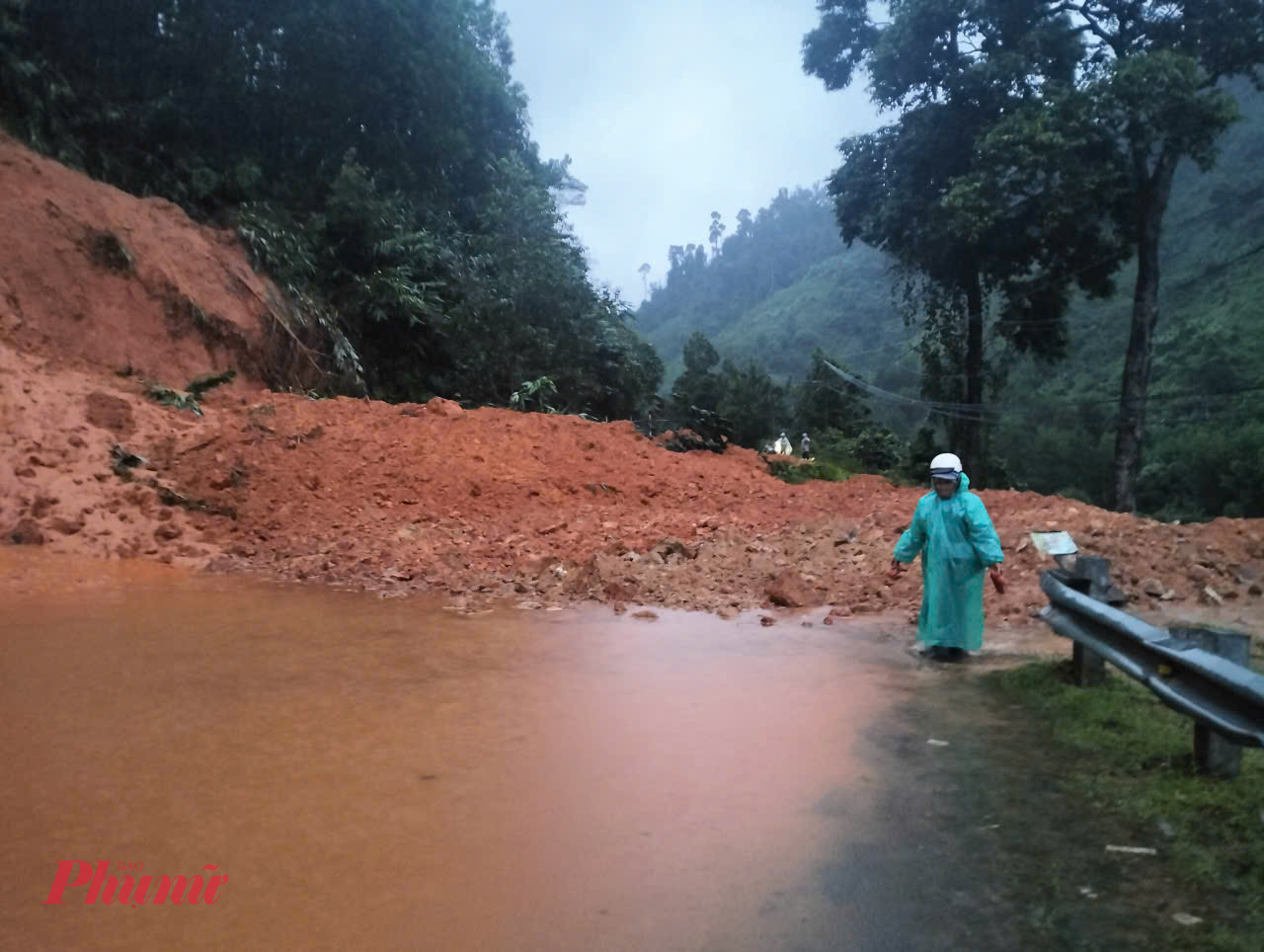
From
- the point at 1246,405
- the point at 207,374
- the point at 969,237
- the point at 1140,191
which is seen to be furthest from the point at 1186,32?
the point at 207,374

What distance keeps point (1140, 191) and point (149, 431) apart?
19.1 meters

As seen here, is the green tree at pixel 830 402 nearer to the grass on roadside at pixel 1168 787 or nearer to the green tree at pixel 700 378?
the green tree at pixel 700 378

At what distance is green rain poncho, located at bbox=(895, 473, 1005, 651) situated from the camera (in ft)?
20.5

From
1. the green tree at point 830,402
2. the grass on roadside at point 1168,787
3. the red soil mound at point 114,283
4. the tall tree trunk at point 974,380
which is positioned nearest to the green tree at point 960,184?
the tall tree trunk at point 974,380

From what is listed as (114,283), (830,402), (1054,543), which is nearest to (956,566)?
(1054,543)

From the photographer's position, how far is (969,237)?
19.2 meters

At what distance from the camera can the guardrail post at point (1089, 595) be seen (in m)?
4.99

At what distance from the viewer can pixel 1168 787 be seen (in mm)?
3516

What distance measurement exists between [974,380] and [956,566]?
19.0 metres

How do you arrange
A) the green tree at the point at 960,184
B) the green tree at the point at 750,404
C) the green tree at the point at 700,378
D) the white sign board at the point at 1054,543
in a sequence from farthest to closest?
the green tree at the point at 700,378
the green tree at the point at 750,404
the green tree at the point at 960,184
the white sign board at the point at 1054,543

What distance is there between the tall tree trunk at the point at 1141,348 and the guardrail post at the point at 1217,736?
53.8 ft

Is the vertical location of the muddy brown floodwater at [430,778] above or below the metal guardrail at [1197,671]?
below

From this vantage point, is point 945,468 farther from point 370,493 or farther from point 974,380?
point 974,380

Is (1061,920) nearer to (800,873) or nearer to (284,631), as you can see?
(800,873)
